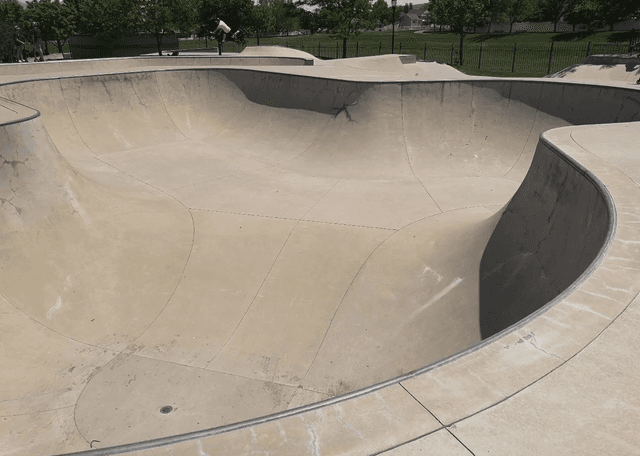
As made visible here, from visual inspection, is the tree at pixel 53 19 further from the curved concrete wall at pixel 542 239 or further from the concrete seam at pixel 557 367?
the concrete seam at pixel 557 367

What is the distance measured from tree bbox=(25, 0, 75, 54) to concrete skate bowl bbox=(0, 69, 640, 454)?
186ft

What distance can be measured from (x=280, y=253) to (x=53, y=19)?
69.7 m

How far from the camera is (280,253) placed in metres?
8.18

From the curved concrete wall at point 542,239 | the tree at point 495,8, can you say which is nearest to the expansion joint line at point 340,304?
the curved concrete wall at point 542,239

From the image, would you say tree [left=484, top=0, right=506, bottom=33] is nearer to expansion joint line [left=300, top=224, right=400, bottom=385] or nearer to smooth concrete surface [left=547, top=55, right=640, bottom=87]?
smooth concrete surface [left=547, top=55, right=640, bottom=87]

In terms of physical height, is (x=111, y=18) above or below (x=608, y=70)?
above

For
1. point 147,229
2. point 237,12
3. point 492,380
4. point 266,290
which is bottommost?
point 266,290

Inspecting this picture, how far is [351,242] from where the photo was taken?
328 inches

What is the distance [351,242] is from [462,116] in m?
6.63

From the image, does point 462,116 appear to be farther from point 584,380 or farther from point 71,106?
point 71,106

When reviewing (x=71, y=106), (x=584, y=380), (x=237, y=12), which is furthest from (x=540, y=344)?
(x=237, y=12)

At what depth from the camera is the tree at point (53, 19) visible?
2293 inches

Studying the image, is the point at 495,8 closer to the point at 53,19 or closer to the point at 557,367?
the point at 53,19

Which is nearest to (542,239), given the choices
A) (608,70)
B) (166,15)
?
(608,70)
